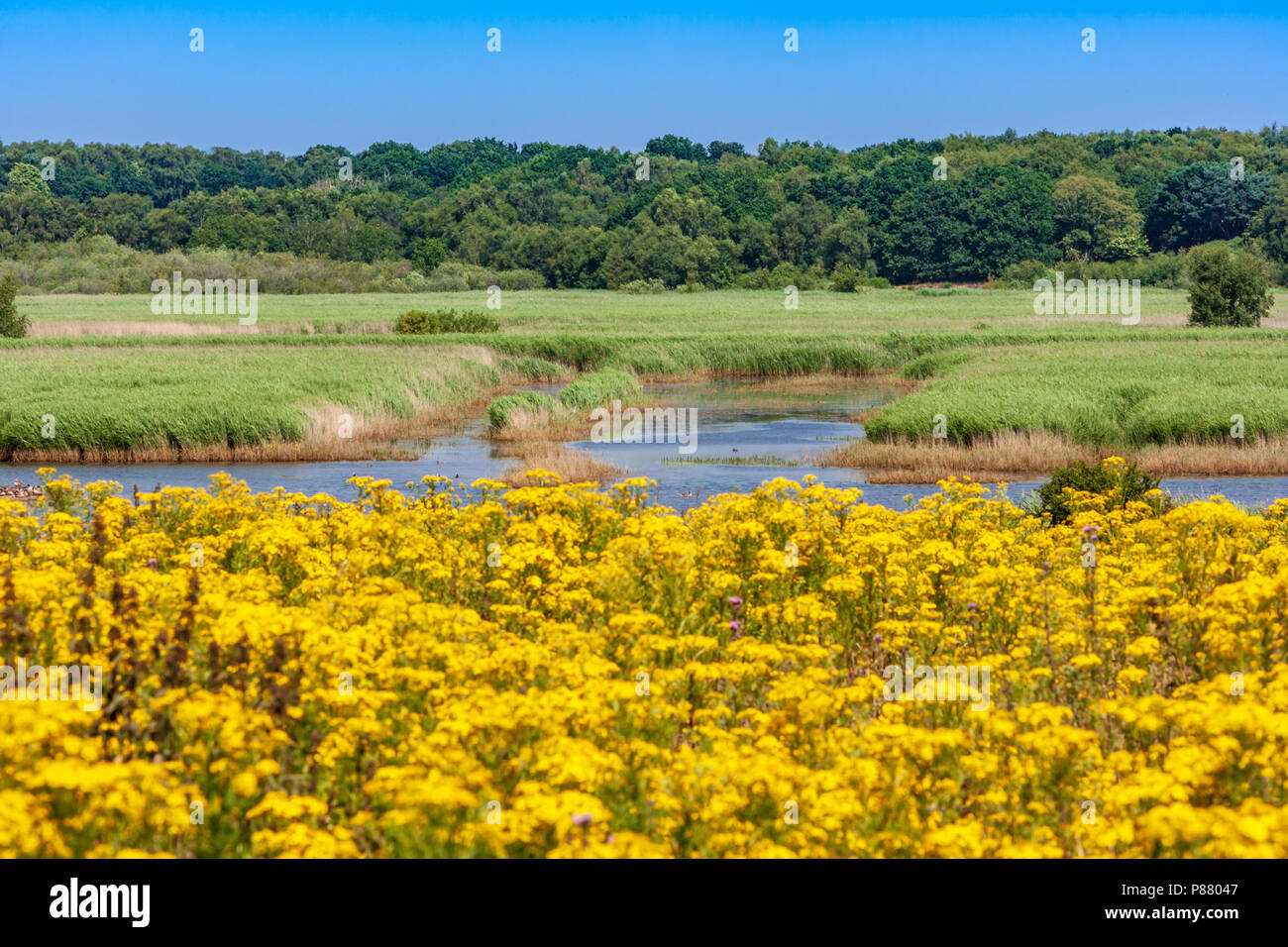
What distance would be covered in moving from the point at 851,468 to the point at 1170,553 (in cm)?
1832

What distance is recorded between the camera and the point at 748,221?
468 ft

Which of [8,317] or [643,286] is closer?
[8,317]

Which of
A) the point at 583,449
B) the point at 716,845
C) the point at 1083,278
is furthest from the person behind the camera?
the point at 1083,278

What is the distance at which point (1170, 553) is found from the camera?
12141 mm

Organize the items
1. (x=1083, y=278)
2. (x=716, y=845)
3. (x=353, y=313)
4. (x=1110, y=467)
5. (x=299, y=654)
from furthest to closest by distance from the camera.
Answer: (x=1083, y=278) → (x=353, y=313) → (x=1110, y=467) → (x=299, y=654) → (x=716, y=845)

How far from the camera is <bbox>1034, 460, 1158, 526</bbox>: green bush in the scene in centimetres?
1833

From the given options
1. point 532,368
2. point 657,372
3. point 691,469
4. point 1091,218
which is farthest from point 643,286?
point 691,469

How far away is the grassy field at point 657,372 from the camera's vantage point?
31328mm

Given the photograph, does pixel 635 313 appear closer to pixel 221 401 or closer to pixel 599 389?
pixel 599 389

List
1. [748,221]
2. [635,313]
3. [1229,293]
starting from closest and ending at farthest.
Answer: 1. [1229,293]
2. [635,313]
3. [748,221]

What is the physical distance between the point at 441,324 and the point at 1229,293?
38060 mm

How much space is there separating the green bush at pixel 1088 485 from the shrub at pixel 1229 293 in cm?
4766

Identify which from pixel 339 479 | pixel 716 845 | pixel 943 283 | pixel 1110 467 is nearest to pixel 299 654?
pixel 716 845
